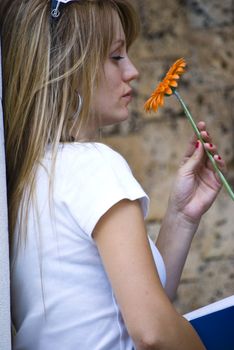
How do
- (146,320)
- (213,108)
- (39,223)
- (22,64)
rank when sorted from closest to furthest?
(146,320)
(39,223)
(22,64)
(213,108)

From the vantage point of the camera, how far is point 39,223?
1.59 meters

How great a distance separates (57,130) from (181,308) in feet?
5.72

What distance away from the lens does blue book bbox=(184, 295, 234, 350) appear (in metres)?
1.73

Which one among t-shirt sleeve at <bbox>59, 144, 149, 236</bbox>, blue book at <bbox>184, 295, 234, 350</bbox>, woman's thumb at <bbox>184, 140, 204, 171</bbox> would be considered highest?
t-shirt sleeve at <bbox>59, 144, 149, 236</bbox>

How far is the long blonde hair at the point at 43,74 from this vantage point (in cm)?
165

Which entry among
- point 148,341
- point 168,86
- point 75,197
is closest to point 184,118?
point 168,86

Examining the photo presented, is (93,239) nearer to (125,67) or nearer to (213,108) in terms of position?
(125,67)

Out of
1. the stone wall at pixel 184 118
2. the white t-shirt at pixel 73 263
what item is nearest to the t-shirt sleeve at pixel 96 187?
the white t-shirt at pixel 73 263

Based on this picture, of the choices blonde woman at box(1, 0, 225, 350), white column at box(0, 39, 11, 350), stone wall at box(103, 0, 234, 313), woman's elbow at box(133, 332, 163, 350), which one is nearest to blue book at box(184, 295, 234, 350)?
blonde woman at box(1, 0, 225, 350)

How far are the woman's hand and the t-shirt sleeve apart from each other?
41cm

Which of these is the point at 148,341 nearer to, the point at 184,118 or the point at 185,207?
the point at 185,207

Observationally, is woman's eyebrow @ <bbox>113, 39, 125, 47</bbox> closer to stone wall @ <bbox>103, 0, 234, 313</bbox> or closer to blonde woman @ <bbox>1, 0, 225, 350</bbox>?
blonde woman @ <bbox>1, 0, 225, 350</bbox>

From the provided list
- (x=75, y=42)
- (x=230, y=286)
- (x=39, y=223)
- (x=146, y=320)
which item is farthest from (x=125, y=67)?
(x=230, y=286)

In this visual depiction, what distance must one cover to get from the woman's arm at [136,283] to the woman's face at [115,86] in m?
0.30
